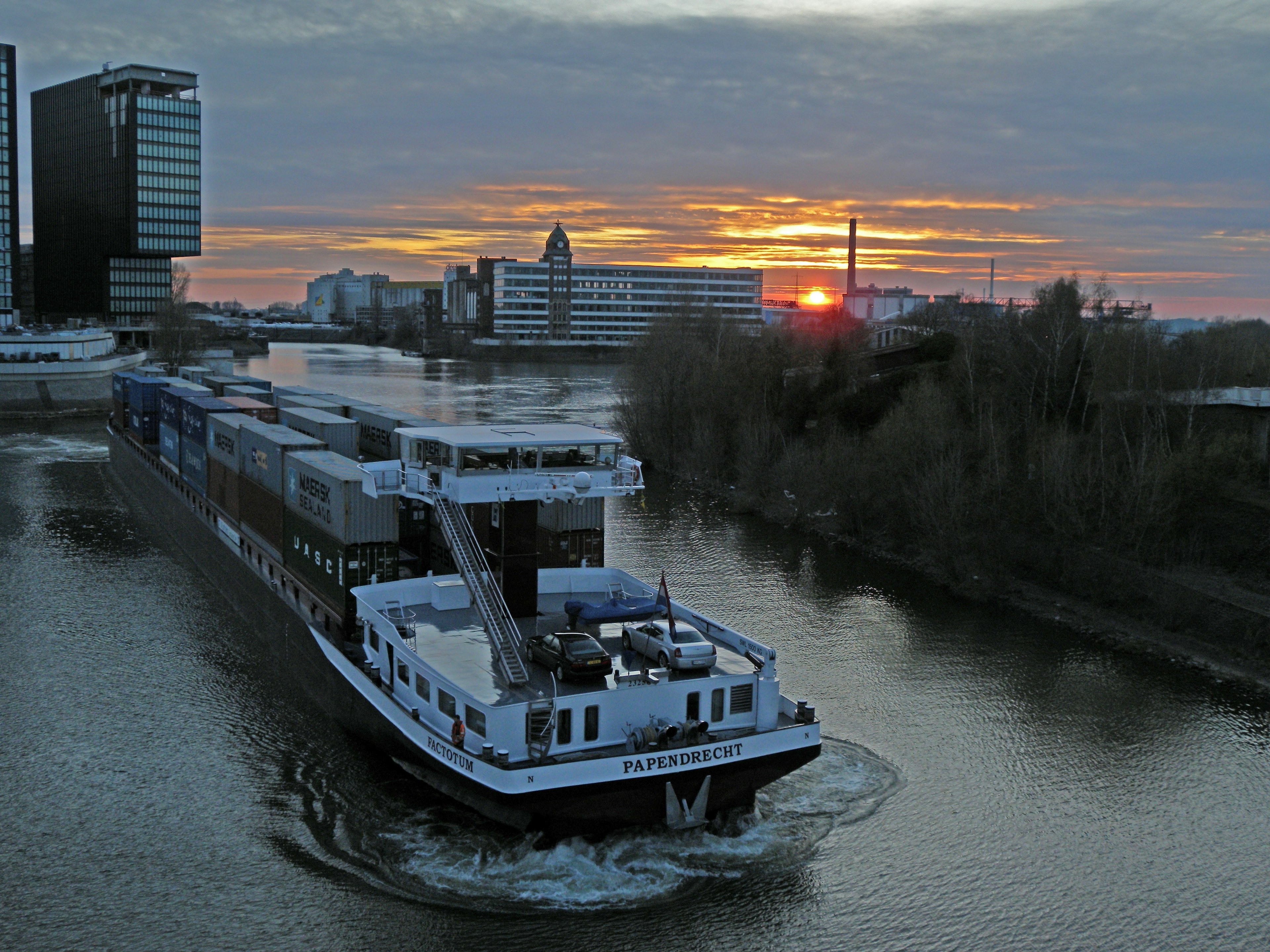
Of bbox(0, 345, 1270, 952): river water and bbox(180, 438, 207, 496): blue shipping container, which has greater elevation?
bbox(180, 438, 207, 496): blue shipping container

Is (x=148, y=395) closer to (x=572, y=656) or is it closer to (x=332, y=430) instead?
(x=332, y=430)

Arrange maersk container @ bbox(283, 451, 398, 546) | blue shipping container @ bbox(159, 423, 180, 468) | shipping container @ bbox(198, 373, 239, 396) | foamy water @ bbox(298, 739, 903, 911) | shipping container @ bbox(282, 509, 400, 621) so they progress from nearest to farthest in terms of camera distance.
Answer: foamy water @ bbox(298, 739, 903, 911) → maersk container @ bbox(283, 451, 398, 546) → shipping container @ bbox(282, 509, 400, 621) → blue shipping container @ bbox(159, 423, 180, 468) → shipping container @ bbox(198, 373, 239, 396)

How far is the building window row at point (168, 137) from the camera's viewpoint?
118312mm

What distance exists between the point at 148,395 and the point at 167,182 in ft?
294

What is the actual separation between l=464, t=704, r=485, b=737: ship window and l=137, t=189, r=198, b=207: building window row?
12082cm

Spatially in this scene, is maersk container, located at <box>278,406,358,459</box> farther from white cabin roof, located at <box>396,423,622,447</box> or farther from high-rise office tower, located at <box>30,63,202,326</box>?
high-rise office tower, located at <box>30,63,202,326</box>

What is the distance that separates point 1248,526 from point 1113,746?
1251 cm

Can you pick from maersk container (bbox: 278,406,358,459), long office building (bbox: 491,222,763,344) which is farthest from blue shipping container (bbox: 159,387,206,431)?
long office building (bbox: 491,222,763,344)

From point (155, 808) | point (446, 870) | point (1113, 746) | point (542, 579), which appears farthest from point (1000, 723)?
point (155, 808)

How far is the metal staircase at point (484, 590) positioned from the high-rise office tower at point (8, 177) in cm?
10400

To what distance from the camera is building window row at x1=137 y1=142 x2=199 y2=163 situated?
118562 mm

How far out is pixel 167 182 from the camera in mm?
120188

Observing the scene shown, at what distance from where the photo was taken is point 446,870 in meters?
13.8

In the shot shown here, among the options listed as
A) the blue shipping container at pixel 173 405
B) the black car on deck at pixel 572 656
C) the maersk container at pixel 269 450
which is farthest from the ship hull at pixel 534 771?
the blue shipping container at pixel 173 405
